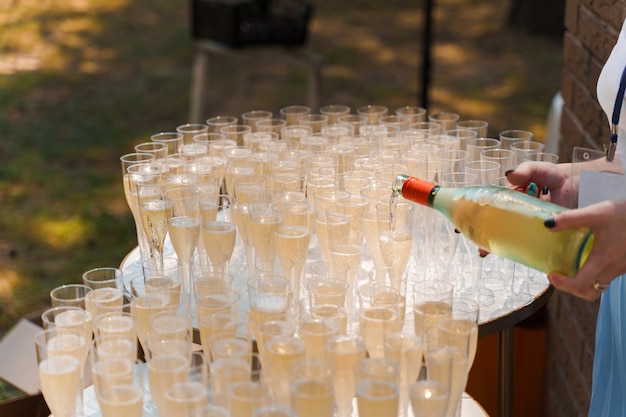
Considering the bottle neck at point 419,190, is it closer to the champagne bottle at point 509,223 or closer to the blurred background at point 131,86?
the champagne bottle at point 509,223

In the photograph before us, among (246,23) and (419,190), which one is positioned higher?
(246,23)

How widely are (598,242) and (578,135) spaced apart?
1.67 meters

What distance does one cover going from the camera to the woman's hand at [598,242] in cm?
167

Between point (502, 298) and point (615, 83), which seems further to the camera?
point (502, 298)

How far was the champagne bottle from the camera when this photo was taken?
5.74ft

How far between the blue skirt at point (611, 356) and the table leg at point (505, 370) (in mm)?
255

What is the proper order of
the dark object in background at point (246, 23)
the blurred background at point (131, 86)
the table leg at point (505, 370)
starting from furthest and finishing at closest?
the dark object in background at point (246, 23), the blurred background at point (131, 86), the table leg at point (505, 370)

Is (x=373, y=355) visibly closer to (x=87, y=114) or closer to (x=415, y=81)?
(x=87, y=114)

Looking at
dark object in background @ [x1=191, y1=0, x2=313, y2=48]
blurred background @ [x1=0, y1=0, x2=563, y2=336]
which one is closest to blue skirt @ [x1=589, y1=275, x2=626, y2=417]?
blurred background @ [x1=0, y1=0, x2=563, y2=336]

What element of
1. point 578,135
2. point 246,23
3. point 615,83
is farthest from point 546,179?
point 246,23

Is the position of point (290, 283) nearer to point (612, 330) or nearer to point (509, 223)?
point (509, 223)

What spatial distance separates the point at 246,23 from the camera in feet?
18.8

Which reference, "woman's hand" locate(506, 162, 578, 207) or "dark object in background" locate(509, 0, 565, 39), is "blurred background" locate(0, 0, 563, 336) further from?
"woman's hand" locate(506, 162, 578, 207)

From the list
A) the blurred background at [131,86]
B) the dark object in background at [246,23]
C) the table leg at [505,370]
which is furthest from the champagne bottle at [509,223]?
the dark object in background at [246,23]
